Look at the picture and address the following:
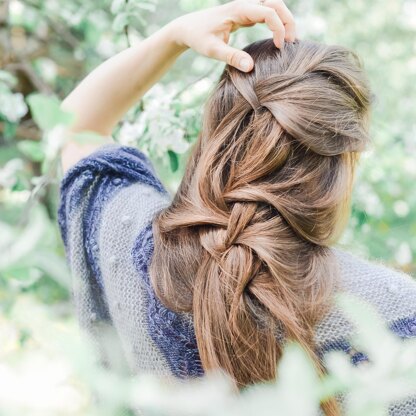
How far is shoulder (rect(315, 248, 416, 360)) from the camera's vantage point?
2.81 ft

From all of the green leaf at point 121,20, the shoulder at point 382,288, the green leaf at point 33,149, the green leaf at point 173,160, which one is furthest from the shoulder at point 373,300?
the green leaf at point 121,20

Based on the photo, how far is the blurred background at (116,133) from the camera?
35 centimetres

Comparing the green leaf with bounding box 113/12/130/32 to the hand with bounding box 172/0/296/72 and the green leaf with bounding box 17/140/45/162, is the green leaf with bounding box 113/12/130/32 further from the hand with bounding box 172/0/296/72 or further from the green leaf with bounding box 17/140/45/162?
the green leaf with bounding box 17/140/45/162

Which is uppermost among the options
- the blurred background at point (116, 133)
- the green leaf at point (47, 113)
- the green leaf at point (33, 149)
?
the green leaf at point (47, 113)

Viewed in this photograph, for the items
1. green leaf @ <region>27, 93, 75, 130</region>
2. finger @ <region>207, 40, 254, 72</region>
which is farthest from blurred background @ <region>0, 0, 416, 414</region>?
finger @ <region>207, 40, 254, 72</region>

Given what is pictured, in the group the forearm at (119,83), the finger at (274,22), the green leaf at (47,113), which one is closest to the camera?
the green leaf at (47,113)

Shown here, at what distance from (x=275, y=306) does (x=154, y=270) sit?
0.19m

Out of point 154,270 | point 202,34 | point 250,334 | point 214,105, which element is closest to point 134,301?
point 154,270

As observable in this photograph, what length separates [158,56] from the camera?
1.18 metres

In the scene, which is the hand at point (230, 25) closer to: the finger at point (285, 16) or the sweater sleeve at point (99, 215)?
the finger at point (285, 16)

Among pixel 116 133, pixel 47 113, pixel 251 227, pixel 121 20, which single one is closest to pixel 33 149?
pixel 47 113

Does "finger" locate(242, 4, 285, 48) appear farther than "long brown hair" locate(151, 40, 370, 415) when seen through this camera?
Yes

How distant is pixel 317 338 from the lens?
85cm

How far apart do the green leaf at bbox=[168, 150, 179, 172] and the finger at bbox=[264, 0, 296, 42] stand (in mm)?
368
